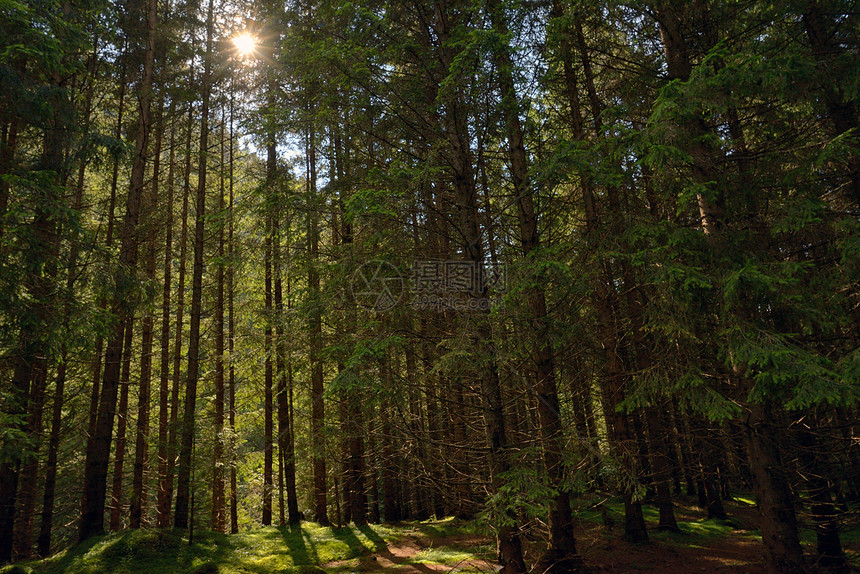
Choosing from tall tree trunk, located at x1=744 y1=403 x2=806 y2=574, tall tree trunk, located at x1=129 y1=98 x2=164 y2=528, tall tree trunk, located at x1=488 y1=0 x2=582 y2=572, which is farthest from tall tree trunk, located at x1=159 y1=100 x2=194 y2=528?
tall tree trunk, located at x1=744 y1=403 x2=806 y2=574

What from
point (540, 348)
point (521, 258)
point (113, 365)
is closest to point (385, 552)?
point (540, 348)

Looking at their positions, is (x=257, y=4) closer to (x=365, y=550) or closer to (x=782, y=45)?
(x=782, y=45)

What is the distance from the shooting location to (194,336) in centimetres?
1251

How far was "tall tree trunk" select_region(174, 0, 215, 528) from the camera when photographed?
10.7 metres

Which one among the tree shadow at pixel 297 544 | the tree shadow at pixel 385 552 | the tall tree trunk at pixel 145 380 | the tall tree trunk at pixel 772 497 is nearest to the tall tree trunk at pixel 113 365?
the tall tree trunk at pixel 145 380

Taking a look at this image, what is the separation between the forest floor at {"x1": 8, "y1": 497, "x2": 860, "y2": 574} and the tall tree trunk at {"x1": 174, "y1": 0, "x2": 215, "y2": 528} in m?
1.18

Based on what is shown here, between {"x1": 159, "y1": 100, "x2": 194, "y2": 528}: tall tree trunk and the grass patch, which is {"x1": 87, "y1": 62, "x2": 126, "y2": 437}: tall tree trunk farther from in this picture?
the grass patch

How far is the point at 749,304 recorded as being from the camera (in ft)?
21.3

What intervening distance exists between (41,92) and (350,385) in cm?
983

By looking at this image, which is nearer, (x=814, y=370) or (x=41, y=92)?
(x=814, y=370)

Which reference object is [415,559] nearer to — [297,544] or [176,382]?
[297,544]

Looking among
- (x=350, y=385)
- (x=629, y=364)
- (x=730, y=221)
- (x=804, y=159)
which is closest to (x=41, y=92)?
(x=350, y=385)

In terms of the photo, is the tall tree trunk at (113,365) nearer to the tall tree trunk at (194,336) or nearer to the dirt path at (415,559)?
the tall tree trunk at (194,336)

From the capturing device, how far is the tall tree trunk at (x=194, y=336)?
420 inches
